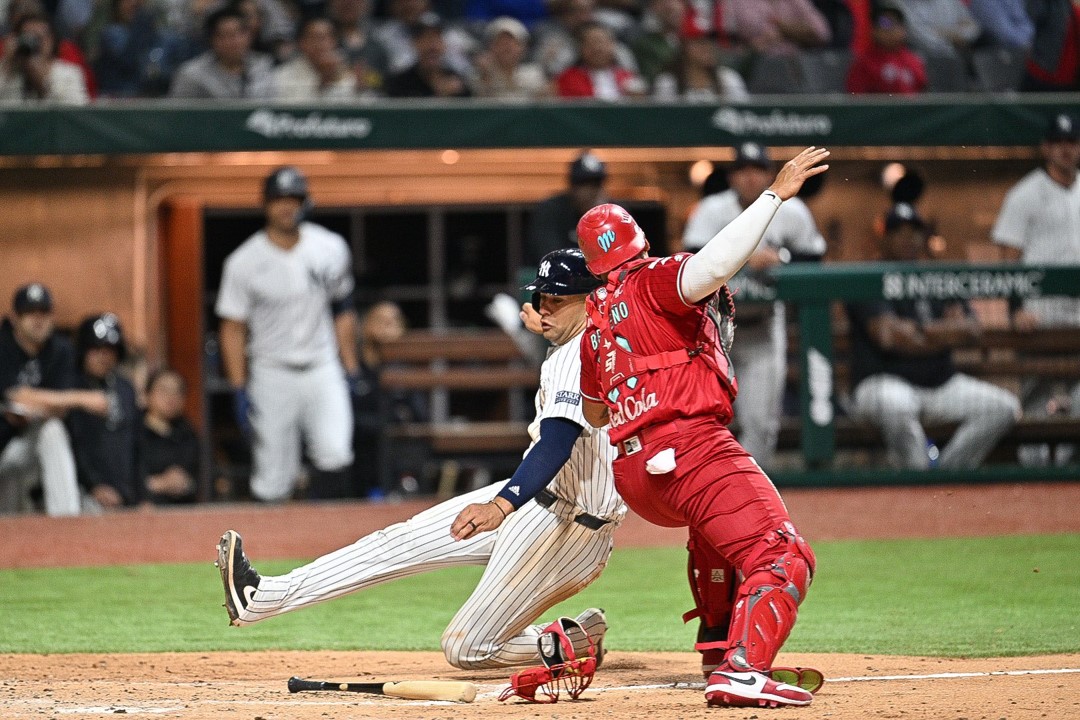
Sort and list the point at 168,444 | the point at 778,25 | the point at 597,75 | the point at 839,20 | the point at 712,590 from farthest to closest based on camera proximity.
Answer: the point at 839,20 < the point at 778,25 < the point at 597,75 < the point at 168,444 < the point at 712,590

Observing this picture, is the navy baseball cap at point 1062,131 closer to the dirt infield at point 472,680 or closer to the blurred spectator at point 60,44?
the dirt infield at point 472,680

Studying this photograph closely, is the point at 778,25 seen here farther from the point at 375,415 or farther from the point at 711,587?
the point at 711,587

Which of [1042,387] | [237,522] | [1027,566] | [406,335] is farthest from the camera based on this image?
[406,335]

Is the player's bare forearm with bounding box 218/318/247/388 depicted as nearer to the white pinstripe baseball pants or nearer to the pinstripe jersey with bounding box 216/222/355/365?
the pinstripe jersey with bounding box 216/222/355/365

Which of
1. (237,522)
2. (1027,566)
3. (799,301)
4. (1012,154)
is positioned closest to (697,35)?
(1012,154)

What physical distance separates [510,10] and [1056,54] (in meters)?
4.16

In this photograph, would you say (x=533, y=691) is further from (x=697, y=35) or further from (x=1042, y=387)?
(x=697, y=35)

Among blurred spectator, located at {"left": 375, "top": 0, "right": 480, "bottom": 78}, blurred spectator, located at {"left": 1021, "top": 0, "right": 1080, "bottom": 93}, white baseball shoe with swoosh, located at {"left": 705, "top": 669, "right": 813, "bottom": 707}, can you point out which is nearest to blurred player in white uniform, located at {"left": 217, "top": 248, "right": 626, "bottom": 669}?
white baseball shoe with swoosh, located at {"left": 705, "top": 669, "right": 813, "bottom": 707}

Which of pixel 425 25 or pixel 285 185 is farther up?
pixel 425 25

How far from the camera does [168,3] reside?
12.3m

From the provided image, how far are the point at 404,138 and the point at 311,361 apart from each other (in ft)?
6.61

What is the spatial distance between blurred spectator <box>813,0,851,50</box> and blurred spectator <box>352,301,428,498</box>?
4522mm

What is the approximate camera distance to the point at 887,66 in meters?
12.1

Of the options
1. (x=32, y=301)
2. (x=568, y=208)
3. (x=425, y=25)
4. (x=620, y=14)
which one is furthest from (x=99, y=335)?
(x=620, y=14)
